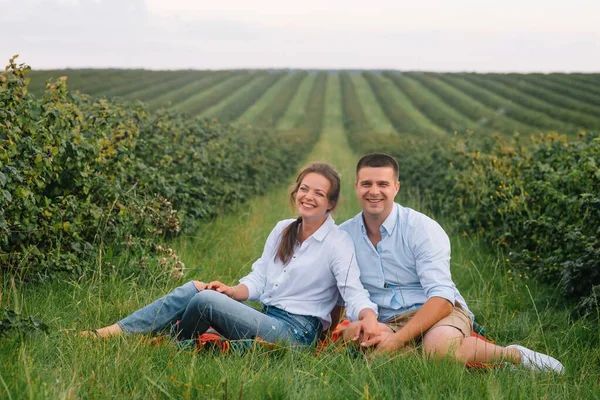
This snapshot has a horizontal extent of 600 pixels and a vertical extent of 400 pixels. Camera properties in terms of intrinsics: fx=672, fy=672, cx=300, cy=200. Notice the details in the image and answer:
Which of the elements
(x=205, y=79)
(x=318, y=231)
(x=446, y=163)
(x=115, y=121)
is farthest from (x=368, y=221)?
(x=205, y=79)

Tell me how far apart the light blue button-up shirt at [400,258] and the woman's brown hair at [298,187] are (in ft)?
1.02

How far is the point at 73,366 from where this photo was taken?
322 cm

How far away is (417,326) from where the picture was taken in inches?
150

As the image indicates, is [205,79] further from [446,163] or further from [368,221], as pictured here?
[368,221]

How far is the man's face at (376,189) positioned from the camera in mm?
4078

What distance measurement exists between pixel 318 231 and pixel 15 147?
207cm

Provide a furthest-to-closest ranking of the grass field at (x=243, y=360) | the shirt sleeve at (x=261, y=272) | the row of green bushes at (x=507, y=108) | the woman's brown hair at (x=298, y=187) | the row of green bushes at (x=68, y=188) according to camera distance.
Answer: the row of green bushes at (x=507, y=108) < the row of green bushes at (x=68, y=188) < the shirt sleeve at (x=261, y=272) < the woman's brown hair at (x=298, y=187) < the grass field at (x=243, y=360)

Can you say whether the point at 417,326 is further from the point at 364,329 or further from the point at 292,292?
the point at 292,292

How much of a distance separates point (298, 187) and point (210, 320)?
3.28 ft

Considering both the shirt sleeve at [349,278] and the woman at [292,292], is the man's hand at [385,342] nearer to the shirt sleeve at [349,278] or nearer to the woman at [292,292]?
the woman at [292,292]

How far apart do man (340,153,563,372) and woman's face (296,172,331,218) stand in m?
0.21

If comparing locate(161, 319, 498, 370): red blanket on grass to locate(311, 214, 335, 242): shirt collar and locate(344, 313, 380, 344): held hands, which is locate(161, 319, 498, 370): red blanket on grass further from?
locate(311, 214, 335, 242): shirt collar

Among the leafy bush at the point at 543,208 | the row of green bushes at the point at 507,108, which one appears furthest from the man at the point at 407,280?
the row of green bushes at the point at 507,108

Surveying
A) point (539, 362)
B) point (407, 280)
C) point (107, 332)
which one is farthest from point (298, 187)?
point (539, 362)
